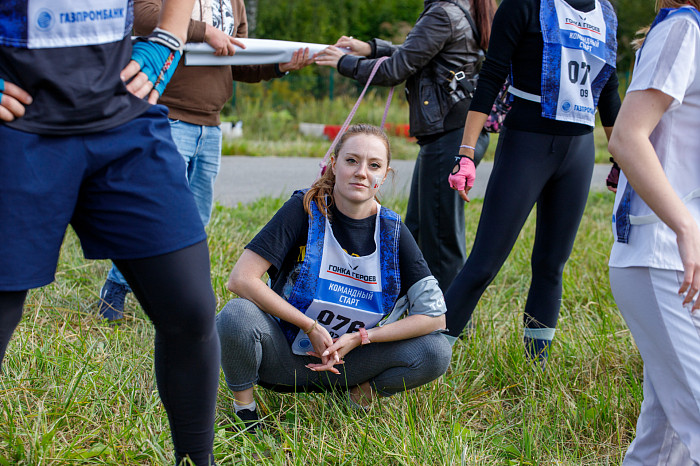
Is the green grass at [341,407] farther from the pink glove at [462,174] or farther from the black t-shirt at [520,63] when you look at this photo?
the black t-shirt at [520,63]

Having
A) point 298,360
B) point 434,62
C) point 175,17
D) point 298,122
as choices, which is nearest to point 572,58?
point 434,62

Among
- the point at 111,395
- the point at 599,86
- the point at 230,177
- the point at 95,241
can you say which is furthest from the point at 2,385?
the point at 230,177

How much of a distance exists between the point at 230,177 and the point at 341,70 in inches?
199

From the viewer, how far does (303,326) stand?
2.60 m

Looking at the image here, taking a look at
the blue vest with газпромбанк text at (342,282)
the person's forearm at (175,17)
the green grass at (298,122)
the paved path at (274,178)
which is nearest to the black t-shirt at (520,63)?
the blue vest with газпромбанк text at (342,282)

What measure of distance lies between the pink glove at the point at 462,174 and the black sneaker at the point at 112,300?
1767 millimetres

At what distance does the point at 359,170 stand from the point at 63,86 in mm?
1338

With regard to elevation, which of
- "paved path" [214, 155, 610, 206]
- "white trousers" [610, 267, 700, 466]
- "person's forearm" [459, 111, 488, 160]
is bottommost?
"paved path" [214, 155, 610, 206]

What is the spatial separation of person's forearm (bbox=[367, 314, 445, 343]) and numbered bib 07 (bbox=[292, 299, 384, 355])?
0.06 meters

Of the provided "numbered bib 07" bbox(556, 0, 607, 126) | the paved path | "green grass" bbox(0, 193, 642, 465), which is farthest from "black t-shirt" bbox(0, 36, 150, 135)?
the paved path

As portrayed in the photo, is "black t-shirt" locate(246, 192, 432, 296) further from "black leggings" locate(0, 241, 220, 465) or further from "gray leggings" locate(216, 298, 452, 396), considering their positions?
"black leggings" locate(0, 241, 220, 465)

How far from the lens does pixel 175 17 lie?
1832 mm

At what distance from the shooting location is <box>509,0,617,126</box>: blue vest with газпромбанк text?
9.51 ft

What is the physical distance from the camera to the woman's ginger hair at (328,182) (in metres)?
2.73
